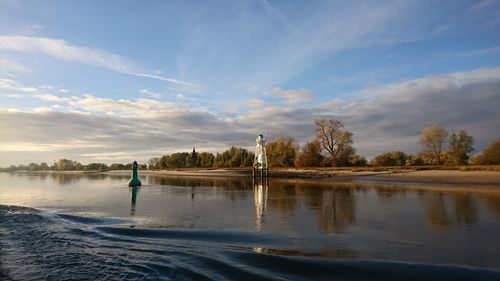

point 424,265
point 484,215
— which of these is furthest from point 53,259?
point 484,215

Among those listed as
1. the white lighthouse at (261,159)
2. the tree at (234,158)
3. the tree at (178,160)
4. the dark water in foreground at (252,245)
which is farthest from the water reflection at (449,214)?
the tree at (178,160)

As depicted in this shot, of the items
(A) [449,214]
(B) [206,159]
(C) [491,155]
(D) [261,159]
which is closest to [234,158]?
(B) [206,159]

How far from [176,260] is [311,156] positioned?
71065 millimetres

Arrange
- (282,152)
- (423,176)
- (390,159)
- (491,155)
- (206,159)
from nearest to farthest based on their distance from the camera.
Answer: (423,176)
(491,155)
(390,159)
(282,152)
(206,159)

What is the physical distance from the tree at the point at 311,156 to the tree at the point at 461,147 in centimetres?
2463

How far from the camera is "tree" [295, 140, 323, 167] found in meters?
75.9

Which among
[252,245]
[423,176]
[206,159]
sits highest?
[206,159]

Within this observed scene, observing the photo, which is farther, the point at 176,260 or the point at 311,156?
the point at 311,156

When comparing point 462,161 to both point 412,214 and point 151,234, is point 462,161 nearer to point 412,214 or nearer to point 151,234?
point 412,214

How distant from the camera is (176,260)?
294 inches

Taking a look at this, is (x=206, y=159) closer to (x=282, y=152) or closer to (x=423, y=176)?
(x=282, y=152)

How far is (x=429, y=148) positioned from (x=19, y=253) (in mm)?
69131

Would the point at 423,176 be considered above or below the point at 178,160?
below

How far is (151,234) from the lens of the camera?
1044 cm
